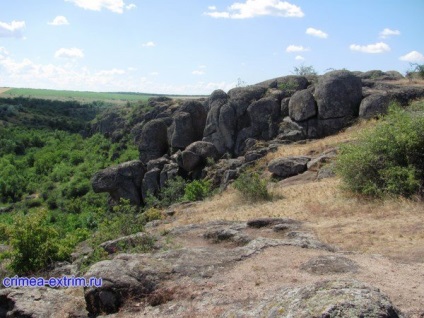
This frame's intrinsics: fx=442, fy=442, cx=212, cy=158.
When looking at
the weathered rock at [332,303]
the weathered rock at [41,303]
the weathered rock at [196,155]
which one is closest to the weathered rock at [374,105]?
the weathered rock at [196,155]

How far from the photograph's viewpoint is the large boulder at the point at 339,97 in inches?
969

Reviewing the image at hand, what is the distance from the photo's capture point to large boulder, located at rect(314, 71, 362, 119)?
969 inches

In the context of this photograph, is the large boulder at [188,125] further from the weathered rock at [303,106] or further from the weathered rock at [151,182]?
the weathered rock at [303,106]

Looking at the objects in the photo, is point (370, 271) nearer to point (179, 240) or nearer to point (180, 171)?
point (179, 240)

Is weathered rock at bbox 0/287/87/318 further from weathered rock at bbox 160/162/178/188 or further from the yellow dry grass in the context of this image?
weathered rock at bbox 160/162/178/188

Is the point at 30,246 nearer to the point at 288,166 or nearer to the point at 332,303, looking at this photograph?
the point at 332,303

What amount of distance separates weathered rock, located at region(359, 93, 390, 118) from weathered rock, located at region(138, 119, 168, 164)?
45.6 ft

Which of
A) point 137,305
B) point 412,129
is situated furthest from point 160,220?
point 137,305

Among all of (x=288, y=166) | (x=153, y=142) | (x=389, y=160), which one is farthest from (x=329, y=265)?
(x=153, y=142)

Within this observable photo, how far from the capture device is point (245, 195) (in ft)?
58.3

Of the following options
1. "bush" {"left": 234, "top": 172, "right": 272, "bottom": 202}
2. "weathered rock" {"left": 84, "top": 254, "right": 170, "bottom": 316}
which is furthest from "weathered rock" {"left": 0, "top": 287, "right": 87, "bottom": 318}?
"bush" {"left": 234, "top": 172, "right": 272, "bottom": 202}

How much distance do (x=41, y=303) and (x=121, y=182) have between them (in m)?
20.8

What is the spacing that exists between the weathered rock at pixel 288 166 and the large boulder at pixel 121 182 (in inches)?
409

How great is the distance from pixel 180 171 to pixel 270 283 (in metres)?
20.5
